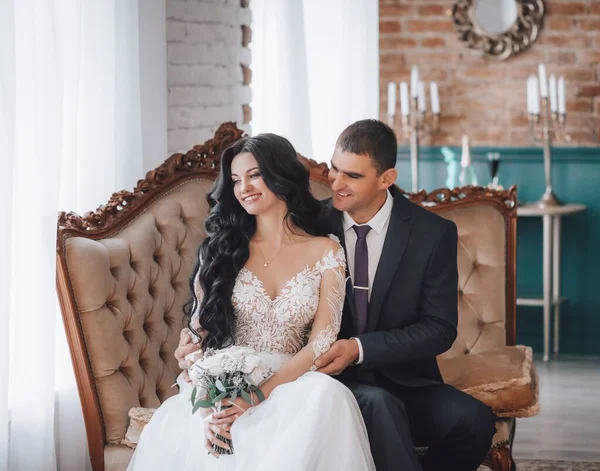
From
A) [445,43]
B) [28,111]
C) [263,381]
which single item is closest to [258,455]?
[263,381]

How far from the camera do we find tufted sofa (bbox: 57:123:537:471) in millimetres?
2309

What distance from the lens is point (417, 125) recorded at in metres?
5.41

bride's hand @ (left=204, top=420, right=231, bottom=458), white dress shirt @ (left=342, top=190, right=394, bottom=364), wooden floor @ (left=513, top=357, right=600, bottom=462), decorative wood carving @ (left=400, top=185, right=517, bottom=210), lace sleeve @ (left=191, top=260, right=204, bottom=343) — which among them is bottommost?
wooden floor @ (left=513, top=357, right=600, bottom=462)

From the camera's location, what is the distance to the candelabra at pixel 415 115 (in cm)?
528

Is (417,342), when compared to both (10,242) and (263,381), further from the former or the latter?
(10,242)

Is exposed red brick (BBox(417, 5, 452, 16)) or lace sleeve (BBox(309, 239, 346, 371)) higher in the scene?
exposed red brick (BBox(417, 5, 452, 16))

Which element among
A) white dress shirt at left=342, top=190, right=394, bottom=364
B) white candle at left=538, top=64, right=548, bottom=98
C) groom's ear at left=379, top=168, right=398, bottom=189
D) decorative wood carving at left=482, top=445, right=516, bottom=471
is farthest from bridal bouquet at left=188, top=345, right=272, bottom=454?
white candle at left=538, top=64, right=548, bottom=98

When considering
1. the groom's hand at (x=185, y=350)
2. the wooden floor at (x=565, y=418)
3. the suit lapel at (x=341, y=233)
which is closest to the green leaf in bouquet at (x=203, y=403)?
the groom's hand at (x=185, y=350)

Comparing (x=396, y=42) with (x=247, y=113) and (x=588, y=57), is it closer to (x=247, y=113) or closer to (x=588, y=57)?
(x=588, y=57)

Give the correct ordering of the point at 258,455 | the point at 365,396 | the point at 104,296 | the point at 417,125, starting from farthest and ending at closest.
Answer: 1. the point at 417,125
2. the point at 104,296
3. the point at 365,396
4. the point at 258,455

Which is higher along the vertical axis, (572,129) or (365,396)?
(572,129)

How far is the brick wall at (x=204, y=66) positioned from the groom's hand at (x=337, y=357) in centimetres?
137

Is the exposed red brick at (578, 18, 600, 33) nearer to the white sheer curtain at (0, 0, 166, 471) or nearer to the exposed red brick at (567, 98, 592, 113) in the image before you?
the exposed red brick at (567, 98, 592, 113)

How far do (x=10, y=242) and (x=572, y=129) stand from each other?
13.5 ft
